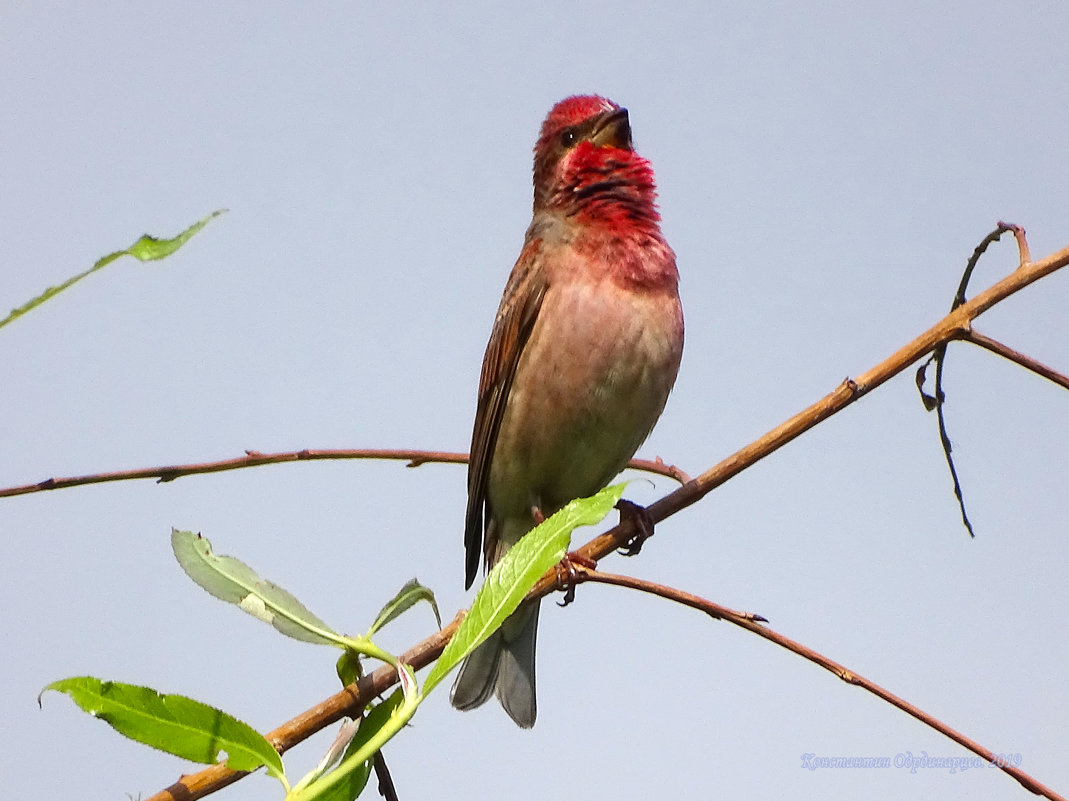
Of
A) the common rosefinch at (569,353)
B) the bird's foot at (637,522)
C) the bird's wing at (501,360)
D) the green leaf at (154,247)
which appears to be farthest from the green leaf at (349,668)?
the bird's wing at (501,360)

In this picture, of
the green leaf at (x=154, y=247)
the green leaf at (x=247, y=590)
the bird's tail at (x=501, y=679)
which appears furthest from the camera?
the bird's tail at (x=501, y=679)

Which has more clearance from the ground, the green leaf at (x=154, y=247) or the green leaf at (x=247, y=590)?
the green leaf at (x=154, y=247)

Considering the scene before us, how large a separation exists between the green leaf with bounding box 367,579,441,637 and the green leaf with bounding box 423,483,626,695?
401 mm

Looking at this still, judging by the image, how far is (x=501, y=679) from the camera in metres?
6.05

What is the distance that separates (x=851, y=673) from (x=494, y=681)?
12.2 ft

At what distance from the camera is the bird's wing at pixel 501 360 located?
6.15 meters

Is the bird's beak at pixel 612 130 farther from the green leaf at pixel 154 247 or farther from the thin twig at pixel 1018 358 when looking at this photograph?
the green leaf at pixel 154 247

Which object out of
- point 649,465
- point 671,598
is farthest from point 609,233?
point 671,598

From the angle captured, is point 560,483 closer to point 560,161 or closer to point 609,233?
point 609,233

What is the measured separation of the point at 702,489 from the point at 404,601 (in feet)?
4.69

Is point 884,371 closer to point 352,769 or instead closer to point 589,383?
point 352,769

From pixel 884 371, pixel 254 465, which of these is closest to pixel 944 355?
pixel 884 371

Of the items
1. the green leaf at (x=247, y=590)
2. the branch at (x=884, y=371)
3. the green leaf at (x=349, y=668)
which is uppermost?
the branch at (x=884, y=371)

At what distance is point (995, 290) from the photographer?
3.14 metres
